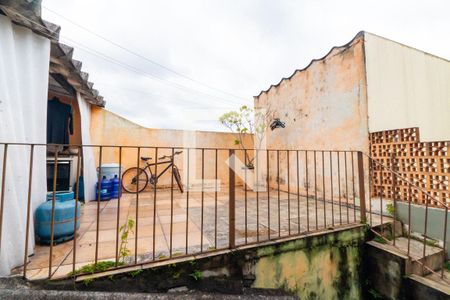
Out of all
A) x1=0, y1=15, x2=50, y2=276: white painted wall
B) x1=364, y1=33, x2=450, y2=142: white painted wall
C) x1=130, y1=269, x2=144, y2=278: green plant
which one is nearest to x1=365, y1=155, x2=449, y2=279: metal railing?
x1=364, y1=33, x2=450, y2=142: white painted wall

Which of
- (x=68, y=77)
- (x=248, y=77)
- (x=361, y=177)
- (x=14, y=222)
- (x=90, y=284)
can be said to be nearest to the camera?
(x=90, y=284)

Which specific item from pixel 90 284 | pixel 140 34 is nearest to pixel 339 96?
pixel 90 284

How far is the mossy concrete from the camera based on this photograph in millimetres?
1926

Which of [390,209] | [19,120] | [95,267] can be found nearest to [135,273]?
[95,267]

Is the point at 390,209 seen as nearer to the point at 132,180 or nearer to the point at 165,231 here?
the point at 165,231

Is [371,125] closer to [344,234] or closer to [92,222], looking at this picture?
[344,234]

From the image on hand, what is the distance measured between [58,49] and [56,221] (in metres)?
2.02

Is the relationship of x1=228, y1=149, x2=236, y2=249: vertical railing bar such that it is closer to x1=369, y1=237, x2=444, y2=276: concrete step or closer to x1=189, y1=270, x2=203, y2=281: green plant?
x1=189, y1=270, x2=203, y2=281: green plant

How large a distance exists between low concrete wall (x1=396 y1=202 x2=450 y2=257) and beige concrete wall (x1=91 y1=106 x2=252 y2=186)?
3250 millimetres

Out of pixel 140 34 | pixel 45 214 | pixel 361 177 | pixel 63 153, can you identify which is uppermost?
pixel 140 34

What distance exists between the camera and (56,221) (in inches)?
72.6

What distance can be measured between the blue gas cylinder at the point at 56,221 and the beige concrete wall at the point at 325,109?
4197 mm

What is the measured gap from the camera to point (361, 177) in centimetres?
260

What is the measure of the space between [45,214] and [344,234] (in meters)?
3.20
